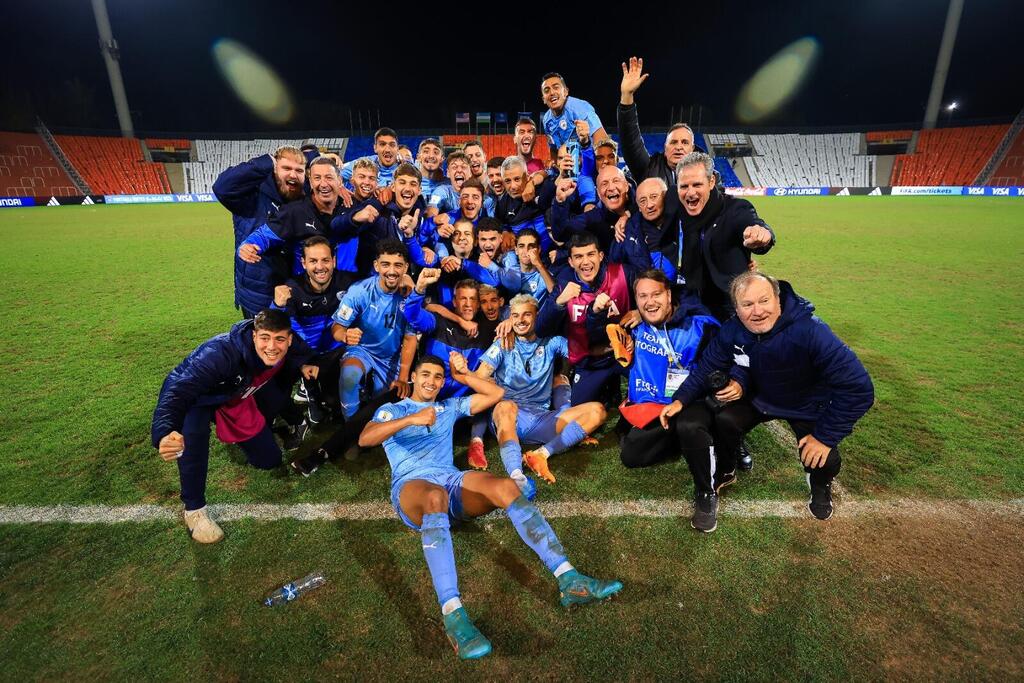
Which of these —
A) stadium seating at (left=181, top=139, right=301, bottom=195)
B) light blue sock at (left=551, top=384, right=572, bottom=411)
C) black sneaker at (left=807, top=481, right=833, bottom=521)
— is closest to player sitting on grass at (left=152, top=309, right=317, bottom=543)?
light blue sock at (left=551, top=384, right=572, bottom=411)

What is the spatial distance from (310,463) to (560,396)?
2.17 meters

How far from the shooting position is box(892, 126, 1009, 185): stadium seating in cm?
3803

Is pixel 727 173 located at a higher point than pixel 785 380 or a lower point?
higher

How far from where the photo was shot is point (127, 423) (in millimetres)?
4469

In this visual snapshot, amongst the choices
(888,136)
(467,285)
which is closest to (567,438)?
(467,285)

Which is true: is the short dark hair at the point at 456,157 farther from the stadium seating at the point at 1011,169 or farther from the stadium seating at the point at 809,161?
the stadium seating at the point at 1011,169

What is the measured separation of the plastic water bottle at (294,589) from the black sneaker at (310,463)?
3.78ft

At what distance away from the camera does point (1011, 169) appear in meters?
36.1

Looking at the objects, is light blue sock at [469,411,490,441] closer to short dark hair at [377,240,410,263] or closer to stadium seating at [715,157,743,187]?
short dark hair at [377,240,410,263]

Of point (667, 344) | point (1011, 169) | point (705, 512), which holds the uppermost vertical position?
point (1011, 169)

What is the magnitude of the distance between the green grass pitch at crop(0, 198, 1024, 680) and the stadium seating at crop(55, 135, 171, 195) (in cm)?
4529

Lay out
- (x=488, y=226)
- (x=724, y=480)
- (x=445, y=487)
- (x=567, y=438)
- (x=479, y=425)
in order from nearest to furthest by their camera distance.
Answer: (x=445, y=487)
(x=724, y=480)
(x=567, y=438)
(x=479, y=425)
(x=488, y=226)

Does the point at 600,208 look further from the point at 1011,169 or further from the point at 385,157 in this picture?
the point at 1011,169

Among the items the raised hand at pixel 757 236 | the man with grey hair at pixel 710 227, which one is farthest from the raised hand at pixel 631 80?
the raised hand at pixel 757 236
